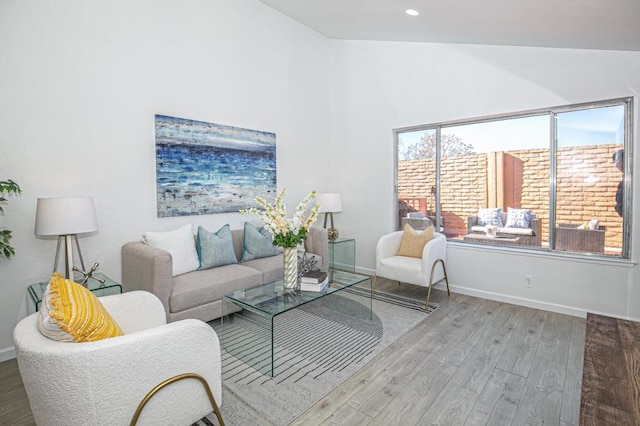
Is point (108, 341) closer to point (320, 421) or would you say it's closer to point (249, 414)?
point (249, 414)

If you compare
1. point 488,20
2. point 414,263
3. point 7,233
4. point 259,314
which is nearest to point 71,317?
point 259,314

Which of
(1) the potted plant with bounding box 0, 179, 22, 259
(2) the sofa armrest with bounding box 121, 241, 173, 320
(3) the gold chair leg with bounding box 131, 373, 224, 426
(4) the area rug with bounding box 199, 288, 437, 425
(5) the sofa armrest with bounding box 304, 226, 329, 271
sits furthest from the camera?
(5) the sofa armrest with bounding box 304, 226, 329, 271

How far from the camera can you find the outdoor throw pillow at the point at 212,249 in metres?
3.56

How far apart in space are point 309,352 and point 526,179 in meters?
3.07

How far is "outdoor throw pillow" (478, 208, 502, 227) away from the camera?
13.6 feet

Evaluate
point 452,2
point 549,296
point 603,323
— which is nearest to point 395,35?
point 452,2

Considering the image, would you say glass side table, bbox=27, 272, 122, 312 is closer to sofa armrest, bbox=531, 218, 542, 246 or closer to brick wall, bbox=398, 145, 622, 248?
brick wall, bbox=398, 145, 622, 248

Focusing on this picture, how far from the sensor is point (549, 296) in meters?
3.70

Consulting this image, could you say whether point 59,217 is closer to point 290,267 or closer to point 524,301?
point 290,267

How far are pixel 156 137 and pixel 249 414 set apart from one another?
277cm

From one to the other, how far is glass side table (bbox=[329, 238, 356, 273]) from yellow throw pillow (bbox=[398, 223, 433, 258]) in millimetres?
979

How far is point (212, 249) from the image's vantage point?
3.60 metres

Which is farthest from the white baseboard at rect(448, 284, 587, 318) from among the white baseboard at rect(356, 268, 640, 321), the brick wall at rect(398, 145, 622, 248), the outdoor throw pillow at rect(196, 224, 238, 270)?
the outdoor throw pillow at rect(196, 224, 238, 270)

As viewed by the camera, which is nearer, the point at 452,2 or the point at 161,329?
the point at 161,329
